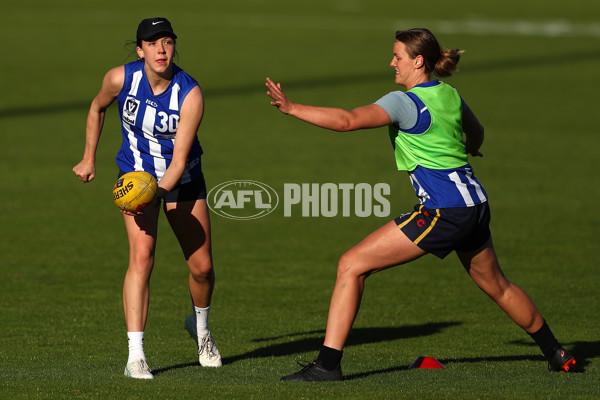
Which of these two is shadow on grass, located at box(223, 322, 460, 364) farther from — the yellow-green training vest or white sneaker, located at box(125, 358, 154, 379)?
the yellow-green training vest

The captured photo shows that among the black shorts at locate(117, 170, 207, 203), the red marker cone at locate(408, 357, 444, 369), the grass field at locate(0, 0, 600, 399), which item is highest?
the black shorts at locate(117, 170, 207, 203)

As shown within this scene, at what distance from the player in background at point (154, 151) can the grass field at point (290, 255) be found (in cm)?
59

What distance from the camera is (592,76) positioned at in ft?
87.8

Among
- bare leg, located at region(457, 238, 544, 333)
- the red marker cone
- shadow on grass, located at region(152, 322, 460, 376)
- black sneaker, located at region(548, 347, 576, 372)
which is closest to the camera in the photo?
bare leg, located at region(457, 238, 544, 333)

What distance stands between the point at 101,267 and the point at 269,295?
1889 millimetres

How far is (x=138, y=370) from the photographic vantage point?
20.9 ft

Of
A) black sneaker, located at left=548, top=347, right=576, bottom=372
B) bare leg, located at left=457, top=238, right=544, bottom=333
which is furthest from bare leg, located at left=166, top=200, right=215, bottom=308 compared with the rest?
black sneaker, located at left=548, top=347, right=576, bottom=372

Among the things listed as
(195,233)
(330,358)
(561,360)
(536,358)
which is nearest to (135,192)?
(195,233)

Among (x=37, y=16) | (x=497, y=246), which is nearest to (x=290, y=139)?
(x=497, y=246)

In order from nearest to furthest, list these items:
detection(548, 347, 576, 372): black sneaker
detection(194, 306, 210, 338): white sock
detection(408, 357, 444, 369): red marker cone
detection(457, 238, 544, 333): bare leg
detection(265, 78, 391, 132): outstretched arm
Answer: detection(265, 78, 391, 132): outstretched arm → detection(457, 238, 544, 333): bare leg → detection(548, 347, 576, 372): black sneaker → detection(408, 357, 444, 369): red marker cone → detection(194, 306, 210, 338): white sock

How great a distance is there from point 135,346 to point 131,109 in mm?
1468

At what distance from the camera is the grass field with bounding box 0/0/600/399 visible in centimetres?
661

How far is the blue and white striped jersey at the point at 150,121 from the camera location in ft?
21.4

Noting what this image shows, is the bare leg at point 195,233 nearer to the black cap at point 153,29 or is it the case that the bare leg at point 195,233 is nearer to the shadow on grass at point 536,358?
the black cap at point 153,29
